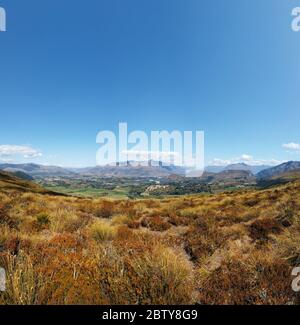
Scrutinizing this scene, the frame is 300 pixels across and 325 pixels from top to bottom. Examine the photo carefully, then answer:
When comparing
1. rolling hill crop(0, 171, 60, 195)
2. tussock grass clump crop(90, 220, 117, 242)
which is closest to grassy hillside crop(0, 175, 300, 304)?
tussock grass clump crop(90, 220, 117, 242)

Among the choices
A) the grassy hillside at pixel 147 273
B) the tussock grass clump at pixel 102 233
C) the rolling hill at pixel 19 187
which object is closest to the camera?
the grassy hillside at pixel 147 273

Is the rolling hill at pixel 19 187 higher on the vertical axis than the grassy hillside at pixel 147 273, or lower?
lower

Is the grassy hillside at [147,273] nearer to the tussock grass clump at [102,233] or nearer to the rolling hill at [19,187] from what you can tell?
the tussock grass clump at [102,233]

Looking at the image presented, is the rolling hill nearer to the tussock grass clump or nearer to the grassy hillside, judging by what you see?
the tussock grass clump

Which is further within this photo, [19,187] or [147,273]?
[19,187]

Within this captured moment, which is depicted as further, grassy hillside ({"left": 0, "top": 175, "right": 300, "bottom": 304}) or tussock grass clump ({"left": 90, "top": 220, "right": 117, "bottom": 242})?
tussock grass clump ({"left": 90, "top": 220, "right": 117, "bottom": 242})

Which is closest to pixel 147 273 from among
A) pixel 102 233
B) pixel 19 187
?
pixel 102 233

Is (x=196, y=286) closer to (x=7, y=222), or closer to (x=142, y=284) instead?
(x=142, y=284)

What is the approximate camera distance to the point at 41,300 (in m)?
3.63

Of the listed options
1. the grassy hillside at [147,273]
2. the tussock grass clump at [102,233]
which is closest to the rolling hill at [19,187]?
the tussock grass clump at [102,233]

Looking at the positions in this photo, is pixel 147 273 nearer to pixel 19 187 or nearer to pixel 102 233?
pixel 102 233

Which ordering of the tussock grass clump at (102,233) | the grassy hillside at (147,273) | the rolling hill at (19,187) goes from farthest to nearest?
the rolling hill at (19,187) → the tussock grass clump at (102,233) → the grassy hillside at (147,273)
